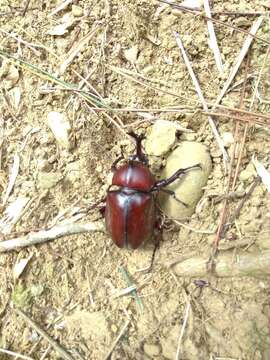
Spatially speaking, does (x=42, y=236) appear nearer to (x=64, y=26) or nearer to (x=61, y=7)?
(x=64, y=26)

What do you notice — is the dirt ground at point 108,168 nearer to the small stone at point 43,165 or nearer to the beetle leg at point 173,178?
the small stone at point 43,165

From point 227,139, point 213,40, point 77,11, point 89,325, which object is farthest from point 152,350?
point 77,11

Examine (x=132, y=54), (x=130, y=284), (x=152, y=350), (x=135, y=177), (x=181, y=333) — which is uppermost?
(x=132, y=54)

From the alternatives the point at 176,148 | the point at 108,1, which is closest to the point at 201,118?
the point at 176,148

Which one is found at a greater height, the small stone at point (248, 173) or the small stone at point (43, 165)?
the small stone at point (248, 173)

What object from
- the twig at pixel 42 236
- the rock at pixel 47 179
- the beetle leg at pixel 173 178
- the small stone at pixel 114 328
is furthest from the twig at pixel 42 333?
the beetle leg at pixel 173 178

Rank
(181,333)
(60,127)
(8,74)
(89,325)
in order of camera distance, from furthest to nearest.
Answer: (8,74), (60,127), (89,325), (181,333)

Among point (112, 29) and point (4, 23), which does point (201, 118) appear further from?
point (4, 23)

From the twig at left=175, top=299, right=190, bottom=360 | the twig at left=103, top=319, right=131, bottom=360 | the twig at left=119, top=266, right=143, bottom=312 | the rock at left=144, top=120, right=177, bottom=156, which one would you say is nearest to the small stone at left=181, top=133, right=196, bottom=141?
the rock at left=144, top=120, right=177, bottom=156
